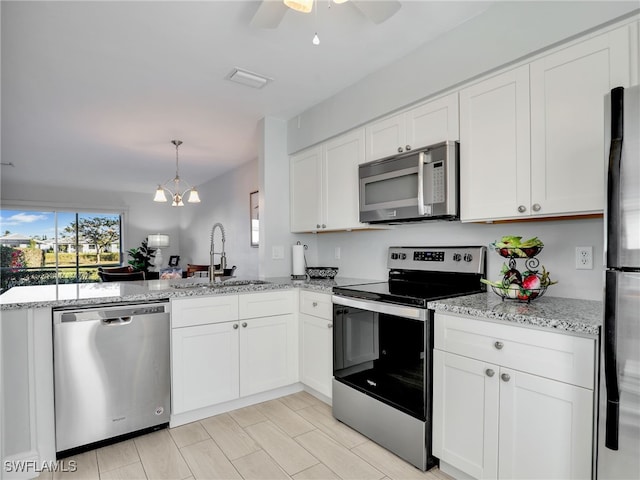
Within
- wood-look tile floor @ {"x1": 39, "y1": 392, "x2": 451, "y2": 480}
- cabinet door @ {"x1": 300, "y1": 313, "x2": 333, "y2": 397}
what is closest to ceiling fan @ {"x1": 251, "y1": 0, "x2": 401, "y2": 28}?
cabinet door @ {"x1": 300, "y1": 313, "x2": 333, "y2": 397}

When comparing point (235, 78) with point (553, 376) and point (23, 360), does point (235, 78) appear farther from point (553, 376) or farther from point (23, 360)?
point (553, 376)

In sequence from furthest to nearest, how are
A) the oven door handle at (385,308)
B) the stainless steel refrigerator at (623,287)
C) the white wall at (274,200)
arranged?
the white wall at (274,200)
the oven door handle at (385,308)
the stainless steel refrigerator at (623,287)

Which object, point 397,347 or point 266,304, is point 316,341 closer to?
point 266,304

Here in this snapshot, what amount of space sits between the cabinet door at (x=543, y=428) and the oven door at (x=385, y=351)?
0.39m

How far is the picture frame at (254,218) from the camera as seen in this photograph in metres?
5.16

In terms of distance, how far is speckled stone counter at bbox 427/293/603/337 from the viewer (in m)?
1.33

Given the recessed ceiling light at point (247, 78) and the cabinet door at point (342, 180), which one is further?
the cabinet door at point (342, 180)

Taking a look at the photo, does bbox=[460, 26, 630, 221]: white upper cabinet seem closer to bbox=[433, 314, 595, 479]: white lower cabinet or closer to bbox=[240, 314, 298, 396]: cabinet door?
bbox=[433, 314, 595, 479]: white lower cabinet

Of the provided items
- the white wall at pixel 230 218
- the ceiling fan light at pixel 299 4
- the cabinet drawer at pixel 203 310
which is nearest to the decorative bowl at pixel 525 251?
the ceiling fan light at pixel 299 4

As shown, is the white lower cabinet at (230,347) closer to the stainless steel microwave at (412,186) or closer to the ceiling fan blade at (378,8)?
the stainless steel microwave at (412,186)

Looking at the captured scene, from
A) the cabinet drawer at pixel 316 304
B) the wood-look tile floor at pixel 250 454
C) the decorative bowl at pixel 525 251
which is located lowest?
the wood-look tile floor at pixel 250 454

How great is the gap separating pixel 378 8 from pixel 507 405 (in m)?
1.82

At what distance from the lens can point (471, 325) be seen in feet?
5.43

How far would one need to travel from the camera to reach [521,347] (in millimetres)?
1476
